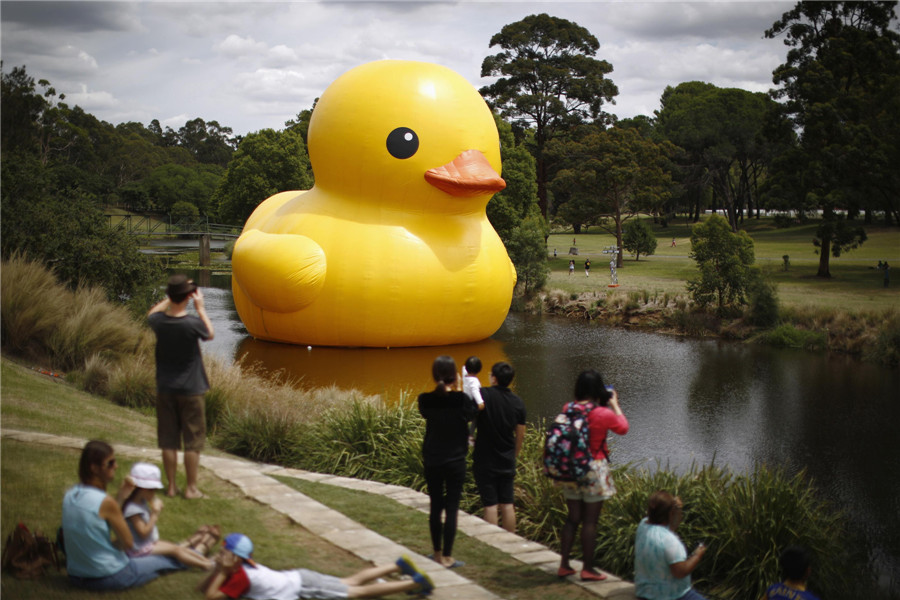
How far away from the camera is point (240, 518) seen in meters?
5.43

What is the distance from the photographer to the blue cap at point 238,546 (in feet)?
14.8

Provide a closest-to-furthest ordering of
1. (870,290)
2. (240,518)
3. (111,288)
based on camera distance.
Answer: (240,518) < (111,288) < (870,290)

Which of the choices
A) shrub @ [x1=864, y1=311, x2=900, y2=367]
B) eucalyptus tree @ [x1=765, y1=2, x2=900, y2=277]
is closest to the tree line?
eucalyptus tree @ [x1=765, y1=2, x2=900, y2=277]

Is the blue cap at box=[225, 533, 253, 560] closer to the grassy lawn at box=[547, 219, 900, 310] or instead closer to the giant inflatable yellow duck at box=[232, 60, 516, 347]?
the giant inflatable yellow duck at box=[232, 60, 516, 347]

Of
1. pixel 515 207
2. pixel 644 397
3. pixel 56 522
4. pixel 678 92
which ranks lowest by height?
pixel 644 397

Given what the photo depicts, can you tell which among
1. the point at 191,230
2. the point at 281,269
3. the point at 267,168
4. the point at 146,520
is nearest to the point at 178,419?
the point at 146,520

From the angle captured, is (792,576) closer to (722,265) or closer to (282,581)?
(282,581)

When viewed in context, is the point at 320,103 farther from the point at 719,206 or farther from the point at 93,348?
the point at 719,206

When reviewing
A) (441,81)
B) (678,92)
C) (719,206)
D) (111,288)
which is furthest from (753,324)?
(719,206)

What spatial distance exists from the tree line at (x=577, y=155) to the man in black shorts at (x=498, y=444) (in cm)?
475

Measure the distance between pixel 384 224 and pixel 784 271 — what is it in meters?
22.1

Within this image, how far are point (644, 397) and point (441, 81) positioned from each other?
7.49 metres

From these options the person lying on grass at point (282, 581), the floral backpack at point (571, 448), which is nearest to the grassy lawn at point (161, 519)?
the person lying on grass at point (282, 581)

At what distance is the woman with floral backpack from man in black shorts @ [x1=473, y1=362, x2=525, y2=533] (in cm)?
83
